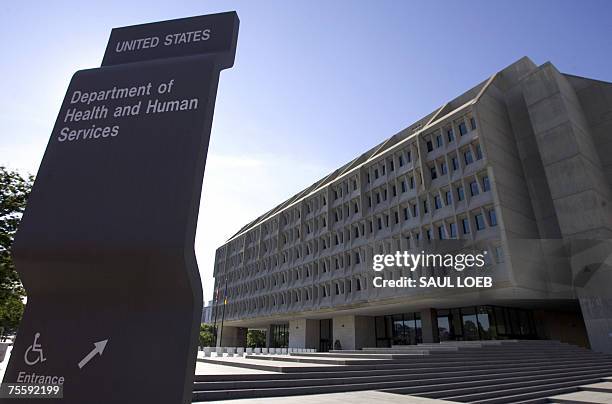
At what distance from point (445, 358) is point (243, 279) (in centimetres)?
4470

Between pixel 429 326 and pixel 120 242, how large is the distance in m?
32.6

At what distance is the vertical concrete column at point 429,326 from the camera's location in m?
31.5

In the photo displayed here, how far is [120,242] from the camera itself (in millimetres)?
4016

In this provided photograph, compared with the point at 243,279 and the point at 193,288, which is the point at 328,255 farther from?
the point at 193,288

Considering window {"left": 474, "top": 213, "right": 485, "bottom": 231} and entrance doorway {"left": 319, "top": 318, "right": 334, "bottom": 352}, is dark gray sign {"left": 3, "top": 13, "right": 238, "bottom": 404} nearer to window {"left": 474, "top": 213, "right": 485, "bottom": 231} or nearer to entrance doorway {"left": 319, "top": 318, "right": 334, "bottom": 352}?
window {"left": 474, "top": 213, "right": 485, "bottom": 231}

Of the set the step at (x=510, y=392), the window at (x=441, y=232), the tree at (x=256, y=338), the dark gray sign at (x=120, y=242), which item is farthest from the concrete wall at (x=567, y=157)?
the tree at (x=256, y=338)

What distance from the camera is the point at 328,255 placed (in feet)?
132

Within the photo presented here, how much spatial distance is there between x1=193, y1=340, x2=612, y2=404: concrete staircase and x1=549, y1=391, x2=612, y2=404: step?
482 mm

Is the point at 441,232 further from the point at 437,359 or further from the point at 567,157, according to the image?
the point at 437,359

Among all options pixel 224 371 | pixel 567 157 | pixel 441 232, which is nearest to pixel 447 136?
pixel 441 232

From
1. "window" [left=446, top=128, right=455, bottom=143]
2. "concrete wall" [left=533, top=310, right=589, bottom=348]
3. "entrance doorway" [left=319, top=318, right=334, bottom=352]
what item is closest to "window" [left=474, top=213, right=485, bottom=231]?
"window" [left=446, top=128, right=455, bottom=143]

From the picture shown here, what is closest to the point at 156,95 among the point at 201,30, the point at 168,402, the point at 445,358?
the point at 201,30

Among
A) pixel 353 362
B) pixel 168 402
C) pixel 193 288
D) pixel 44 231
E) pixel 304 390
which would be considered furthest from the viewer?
pixel 353 362

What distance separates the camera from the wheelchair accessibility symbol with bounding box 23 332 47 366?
374 cm
